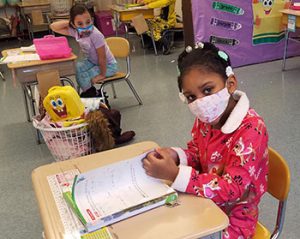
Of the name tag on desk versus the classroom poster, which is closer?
the name tag on desk

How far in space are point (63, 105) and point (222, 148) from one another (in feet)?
3.61

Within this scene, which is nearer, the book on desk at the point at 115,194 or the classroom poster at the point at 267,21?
the book on desk at the point at 115,194

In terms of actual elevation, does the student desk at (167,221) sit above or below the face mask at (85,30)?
below

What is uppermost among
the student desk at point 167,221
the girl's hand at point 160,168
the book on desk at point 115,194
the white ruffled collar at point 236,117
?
the white ruffled collar at point 236,117

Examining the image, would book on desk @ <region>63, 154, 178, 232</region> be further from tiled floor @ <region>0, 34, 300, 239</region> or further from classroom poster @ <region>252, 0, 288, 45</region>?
classroom poster @ <region>252, 0, 288, 45</region>

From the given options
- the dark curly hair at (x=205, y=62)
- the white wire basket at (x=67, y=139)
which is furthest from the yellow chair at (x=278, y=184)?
the white wire basket at (x=67, y=139)

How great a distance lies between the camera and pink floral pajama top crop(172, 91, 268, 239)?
0.97m

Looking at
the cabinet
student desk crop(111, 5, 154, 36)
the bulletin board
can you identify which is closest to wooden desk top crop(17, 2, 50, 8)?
the cabinet

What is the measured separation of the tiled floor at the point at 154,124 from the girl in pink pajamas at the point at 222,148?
2.71 feet

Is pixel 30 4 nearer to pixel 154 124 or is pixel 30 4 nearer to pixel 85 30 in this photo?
pixel 85 30

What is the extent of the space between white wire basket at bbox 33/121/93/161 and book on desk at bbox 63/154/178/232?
99cm

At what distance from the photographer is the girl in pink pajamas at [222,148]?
0.98 meters

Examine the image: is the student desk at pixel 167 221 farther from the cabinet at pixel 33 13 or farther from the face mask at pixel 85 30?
the cabinet at pixel 33 13

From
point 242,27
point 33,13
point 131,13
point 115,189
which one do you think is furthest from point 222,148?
point 33,13
